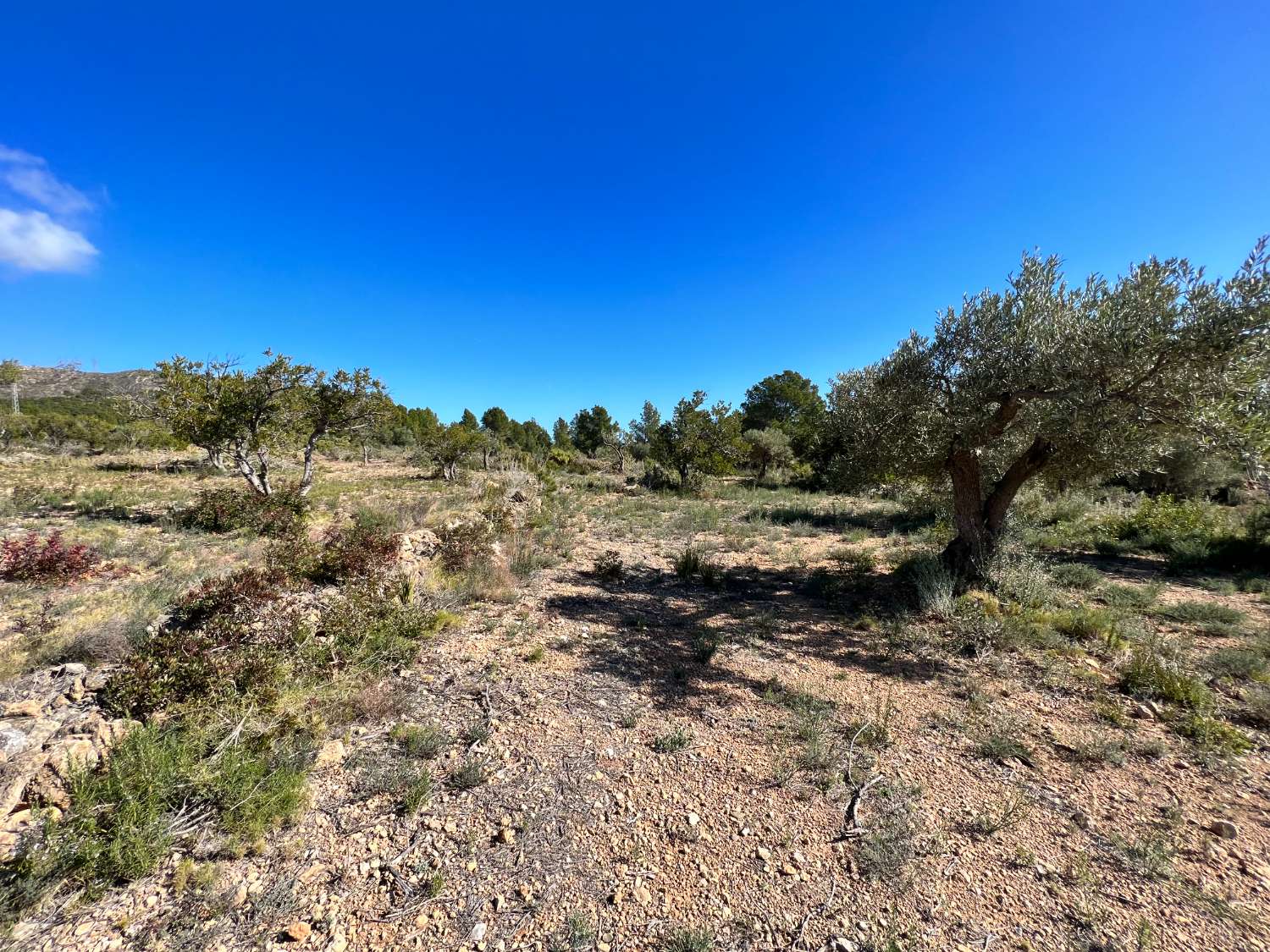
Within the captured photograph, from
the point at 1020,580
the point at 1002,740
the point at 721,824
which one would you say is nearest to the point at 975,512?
the point at 1020,580

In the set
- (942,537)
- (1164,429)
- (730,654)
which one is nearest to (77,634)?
(730,654)

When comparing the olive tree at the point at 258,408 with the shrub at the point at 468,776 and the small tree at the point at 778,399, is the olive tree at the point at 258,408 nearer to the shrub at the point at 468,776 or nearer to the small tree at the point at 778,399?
the shrub at the point at 468,776

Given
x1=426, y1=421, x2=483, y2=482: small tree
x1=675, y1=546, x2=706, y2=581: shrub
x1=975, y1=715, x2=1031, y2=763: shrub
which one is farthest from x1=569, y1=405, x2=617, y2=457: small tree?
x1=975, y1=715, x2=1031, y2=763: shrub

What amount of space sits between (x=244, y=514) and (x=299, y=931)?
1142cm

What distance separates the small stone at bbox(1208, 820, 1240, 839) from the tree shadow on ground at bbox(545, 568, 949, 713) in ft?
7.16

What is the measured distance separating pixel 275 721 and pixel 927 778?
5.42 m

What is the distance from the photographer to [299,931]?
2453 millimetres

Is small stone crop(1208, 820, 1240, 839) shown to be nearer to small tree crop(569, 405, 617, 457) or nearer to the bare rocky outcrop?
the bare rocky outcrop

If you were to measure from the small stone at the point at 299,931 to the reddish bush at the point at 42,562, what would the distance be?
7576 millimetres

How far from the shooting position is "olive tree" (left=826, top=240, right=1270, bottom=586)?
547 cm

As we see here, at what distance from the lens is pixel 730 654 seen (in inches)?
233

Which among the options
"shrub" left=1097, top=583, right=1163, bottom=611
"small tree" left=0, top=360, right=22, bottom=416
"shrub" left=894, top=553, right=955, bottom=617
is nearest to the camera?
"shrub" left=894, top=553, right=955, bottom=617

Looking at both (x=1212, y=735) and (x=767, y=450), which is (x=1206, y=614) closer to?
(x=1212, y=735)

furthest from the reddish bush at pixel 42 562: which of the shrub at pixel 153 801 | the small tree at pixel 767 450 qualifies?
the small tree at pixel 767 450
